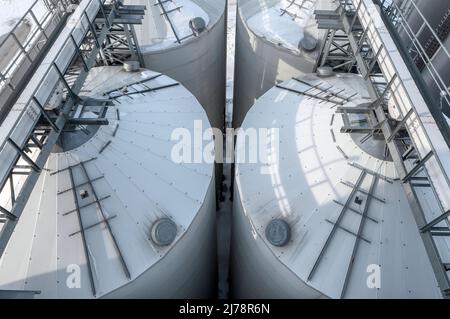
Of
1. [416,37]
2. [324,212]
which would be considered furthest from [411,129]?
[416,37]

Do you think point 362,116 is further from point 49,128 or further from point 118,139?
point 49,128

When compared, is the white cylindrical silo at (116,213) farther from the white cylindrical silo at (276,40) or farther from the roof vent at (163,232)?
the white cylindrical silo at (276,40)

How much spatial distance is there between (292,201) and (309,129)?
8.59 ft

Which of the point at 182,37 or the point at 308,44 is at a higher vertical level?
the point at 308,44

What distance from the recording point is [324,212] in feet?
31.4

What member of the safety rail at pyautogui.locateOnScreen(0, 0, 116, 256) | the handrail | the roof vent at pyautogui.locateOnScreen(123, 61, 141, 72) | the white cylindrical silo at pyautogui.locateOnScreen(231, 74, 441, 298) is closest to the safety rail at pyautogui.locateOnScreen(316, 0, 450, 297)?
the handrail

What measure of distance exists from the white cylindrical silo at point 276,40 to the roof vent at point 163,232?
376 inches

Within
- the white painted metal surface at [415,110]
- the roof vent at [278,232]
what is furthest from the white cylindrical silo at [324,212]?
the white painted metal surface at [415,110]

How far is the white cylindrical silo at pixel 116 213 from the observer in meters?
8.77

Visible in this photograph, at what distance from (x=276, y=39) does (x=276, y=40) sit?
59 millimetres

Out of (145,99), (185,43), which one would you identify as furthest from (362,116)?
(185,43)

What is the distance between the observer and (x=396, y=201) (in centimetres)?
942

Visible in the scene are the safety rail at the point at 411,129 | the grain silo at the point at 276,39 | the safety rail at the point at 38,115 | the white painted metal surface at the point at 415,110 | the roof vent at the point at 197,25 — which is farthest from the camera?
the roof vent at the point at 197,25

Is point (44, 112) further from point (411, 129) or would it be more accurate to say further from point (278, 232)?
point (411, 129)
